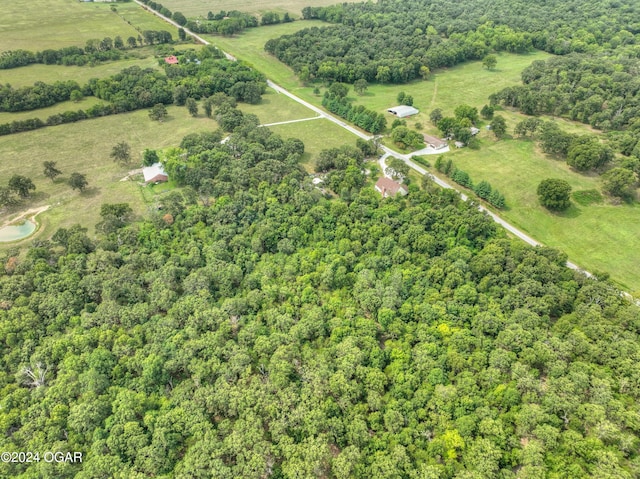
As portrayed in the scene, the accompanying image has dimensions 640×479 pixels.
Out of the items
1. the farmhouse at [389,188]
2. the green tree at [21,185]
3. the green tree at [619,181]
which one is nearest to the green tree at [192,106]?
the green tree at [21,185]

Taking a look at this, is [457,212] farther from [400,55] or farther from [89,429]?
[400,55]

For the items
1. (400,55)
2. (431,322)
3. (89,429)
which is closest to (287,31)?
(400,55)

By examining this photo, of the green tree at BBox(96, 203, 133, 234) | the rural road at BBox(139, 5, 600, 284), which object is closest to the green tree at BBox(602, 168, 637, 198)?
the rural road at BBox(139, 5, 600, 284)

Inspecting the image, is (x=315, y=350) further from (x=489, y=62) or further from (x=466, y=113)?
(x=489, y=62)

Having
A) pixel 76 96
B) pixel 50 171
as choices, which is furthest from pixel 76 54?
pixel 50 171

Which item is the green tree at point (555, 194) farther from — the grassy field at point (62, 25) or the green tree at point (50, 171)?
the grassy field at point (62, 25)
